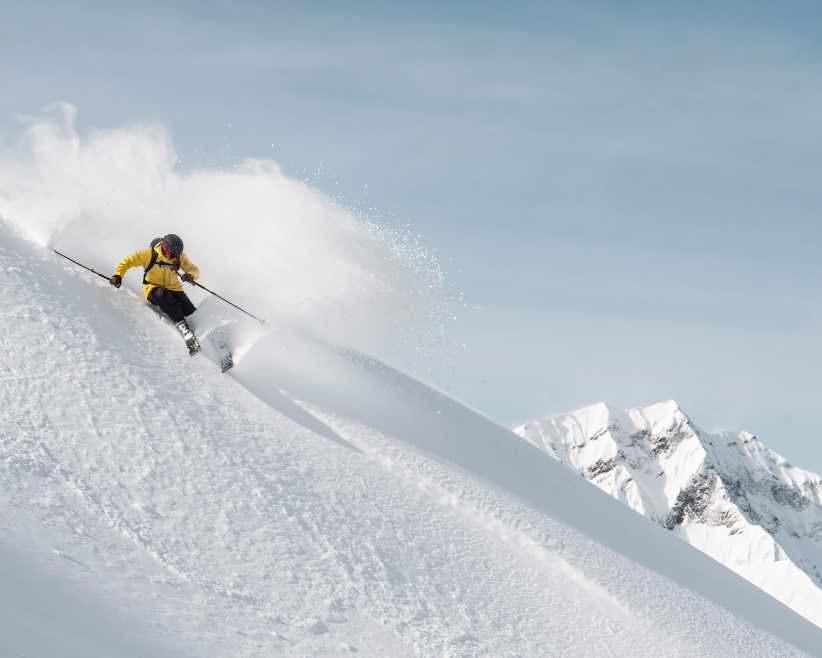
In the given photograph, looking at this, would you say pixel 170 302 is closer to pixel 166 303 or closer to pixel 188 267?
pixel 166 303

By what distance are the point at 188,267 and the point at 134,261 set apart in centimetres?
95

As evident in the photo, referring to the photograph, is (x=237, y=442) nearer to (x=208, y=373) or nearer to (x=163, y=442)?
(x=163, y=442)

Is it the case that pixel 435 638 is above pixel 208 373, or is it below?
below

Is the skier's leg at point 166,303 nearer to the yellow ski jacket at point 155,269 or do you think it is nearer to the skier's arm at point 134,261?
the yellow ski jacket at point 155,269

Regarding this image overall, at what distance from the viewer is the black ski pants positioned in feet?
46.1

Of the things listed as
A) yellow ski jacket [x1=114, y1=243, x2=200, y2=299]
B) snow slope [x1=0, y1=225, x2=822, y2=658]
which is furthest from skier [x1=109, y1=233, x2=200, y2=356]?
snow slope [x1=0, y1=225, x2=822, y2=658]

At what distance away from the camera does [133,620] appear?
7.64 m

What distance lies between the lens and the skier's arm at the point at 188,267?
574 inches

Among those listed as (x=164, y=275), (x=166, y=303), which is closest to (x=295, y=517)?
(x=166, y=303)

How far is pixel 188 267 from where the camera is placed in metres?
14.7

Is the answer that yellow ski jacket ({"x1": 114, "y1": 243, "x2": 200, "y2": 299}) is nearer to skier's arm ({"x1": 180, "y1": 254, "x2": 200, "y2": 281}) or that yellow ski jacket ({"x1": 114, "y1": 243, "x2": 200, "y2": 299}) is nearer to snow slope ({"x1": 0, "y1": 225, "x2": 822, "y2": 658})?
skier's arm ({"x1": 180, "y1": 254, "x2": 200, "y2": 281})

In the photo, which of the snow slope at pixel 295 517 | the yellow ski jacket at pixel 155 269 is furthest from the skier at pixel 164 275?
the snow slope at pixel 295 517

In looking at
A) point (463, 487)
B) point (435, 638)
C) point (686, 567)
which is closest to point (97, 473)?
point (435, 638)

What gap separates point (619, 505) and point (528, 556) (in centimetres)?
516
